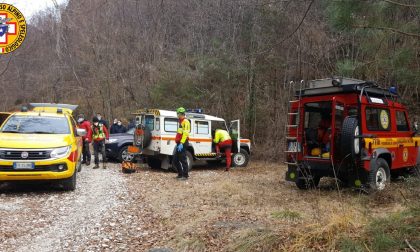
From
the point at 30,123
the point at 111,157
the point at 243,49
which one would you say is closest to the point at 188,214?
the point at 30,123

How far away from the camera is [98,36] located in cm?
2688

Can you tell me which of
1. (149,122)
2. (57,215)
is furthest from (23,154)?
(149,122)

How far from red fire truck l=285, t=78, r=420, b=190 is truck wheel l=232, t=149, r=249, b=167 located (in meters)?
5.39

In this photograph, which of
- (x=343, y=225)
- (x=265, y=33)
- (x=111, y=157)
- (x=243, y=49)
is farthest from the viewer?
(x=243, y=49)

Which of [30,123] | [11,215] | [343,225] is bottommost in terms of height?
[11,215]

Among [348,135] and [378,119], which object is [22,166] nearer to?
[348,135]

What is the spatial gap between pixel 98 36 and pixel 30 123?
1885cm

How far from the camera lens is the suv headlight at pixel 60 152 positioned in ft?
27.3

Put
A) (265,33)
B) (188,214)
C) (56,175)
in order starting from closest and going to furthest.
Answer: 1. (188,214)
2. (56,175)
3. (265,33)

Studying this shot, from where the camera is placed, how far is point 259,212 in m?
6.59

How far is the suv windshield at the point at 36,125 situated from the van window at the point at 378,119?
6.81 meters

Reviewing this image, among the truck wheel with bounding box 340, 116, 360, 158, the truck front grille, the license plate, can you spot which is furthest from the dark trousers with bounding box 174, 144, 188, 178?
the truck wheel with bounding box 340, 116, 360, 158

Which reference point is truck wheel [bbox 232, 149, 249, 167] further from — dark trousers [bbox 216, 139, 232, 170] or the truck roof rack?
the truck roof rack

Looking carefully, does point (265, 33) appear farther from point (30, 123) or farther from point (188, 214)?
point (188, 214)
